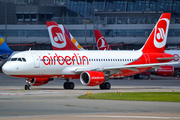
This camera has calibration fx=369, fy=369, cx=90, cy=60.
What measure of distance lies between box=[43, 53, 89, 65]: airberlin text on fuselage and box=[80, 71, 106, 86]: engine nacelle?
193 centimetres

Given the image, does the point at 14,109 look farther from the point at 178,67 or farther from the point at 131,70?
the point at 178,67

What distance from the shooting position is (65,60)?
117 ft

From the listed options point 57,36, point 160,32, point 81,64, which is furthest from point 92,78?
point 57,36

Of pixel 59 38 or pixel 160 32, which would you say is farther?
pixel 59 38

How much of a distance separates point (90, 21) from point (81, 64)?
64375mm

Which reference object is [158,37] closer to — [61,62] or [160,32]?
[160,32]

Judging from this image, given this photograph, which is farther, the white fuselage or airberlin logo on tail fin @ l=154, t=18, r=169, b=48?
airberlin logo on tail fin @ l=154, t=18, r=169, b=48

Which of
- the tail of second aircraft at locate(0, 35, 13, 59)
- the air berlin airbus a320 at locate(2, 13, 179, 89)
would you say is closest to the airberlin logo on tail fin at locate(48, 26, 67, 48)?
the air berlin airbus a320 at locate(2, 13, 179, 89)

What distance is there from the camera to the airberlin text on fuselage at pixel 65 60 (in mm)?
35000

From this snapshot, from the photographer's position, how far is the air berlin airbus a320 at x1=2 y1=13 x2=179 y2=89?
34.0 metres

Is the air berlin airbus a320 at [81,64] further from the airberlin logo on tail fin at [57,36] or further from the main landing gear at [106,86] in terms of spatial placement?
the airberlin logo on tail fin at [57,36]

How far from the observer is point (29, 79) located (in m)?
35.0

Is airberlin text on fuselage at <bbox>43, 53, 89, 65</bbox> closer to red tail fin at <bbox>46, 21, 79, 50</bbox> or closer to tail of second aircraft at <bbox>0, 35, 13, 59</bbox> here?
red tail fin at <bbox>46, 21, 79, 50</bbox>

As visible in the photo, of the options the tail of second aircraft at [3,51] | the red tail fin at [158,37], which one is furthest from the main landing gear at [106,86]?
the tail of second aircraft at [3,51]
